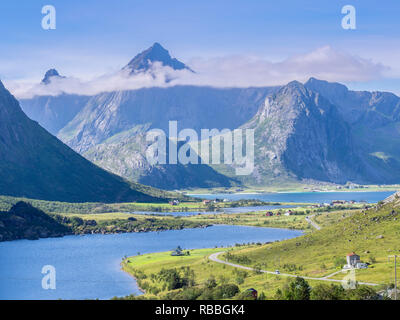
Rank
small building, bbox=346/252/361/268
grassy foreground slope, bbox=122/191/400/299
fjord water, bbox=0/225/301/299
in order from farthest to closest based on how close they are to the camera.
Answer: fjord water, bbox=0/225/301/299 < small building, bbox=346/252/361/268 < grassy foreground slope, bbox=122/191/400/299

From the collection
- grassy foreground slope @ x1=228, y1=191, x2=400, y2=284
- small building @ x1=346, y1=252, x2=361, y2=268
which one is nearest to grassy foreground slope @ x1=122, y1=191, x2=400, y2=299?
grassy foreground slope @ x1=228, y1=191, x2=400, y2=284

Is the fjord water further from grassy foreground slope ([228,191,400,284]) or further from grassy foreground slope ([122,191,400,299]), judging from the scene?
grassy foreground slope ([228,191,400,284])

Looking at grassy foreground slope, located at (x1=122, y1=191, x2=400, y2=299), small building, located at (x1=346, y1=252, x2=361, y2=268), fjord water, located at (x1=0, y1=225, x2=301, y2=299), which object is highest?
small building, located at (x1=346, y1=252, x2=361, y2=268)

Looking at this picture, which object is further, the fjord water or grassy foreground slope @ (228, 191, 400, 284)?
the fjord water

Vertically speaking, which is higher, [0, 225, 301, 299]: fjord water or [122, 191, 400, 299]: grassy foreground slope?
[122, 191, 400, 299]: grassy foreground slope

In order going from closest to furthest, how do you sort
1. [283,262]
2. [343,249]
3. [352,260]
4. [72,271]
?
[352,260]
[283,262]
[343,249]
[72,271]

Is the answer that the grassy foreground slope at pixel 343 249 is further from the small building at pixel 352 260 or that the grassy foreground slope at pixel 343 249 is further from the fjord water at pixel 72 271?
the fjord water at pixel 72 271

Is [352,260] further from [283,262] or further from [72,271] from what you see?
[72,271]

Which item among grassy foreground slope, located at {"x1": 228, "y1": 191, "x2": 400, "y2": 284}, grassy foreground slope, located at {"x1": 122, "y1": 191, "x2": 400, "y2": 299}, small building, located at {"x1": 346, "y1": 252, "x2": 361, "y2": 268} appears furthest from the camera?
grassy foreground slope, located at {"x1": 228, "y1": 191, "x2": 400, "y2": 284}

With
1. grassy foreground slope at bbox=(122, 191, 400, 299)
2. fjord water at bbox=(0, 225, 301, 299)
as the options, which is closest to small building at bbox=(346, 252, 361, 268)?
grassy foreground slope at bbox=(122, 191, 400, 299)

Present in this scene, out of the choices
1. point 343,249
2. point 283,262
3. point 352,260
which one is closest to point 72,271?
point 283,262

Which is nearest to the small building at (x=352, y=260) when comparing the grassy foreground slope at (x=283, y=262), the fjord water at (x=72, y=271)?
the grassy foreground slope at (x=283, y=262)
